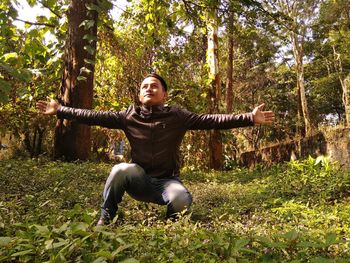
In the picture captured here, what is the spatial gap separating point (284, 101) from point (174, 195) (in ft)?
88.1

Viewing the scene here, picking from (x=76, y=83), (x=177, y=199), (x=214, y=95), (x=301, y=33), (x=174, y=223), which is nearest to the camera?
(x=174, y=223)

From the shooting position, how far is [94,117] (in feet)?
13.3

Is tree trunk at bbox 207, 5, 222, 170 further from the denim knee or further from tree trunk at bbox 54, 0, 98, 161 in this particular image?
the denim knee

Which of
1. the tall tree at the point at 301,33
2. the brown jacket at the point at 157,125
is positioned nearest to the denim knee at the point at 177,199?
the brown jacket at the point at 157,125

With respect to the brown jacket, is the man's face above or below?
above

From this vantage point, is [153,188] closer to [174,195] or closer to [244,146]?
[174,195]

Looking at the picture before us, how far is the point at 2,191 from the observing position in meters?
4.52

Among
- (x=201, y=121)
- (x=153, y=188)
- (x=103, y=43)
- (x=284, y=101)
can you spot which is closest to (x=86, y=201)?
(x=153, y=188)

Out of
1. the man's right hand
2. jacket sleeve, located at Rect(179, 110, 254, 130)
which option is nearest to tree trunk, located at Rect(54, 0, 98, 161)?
the man's right hand

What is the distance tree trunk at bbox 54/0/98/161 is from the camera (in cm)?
743

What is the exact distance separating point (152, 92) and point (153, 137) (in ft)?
1.51

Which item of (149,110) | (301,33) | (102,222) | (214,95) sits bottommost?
(102,222)

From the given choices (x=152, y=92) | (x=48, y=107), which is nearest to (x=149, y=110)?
(x=152, y=92)

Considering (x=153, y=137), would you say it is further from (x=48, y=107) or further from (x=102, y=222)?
(x=48, y=107)
